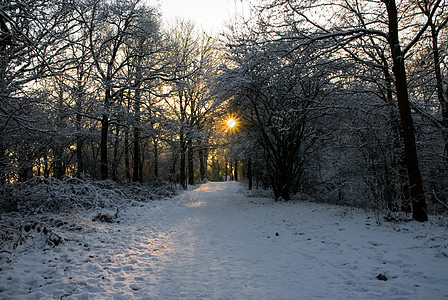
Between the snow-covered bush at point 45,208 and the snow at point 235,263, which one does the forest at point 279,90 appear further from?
the snow at point 235,263

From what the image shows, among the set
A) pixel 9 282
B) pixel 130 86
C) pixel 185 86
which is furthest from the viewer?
pixel 185 86

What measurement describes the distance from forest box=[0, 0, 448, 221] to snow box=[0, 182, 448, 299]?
1.64m

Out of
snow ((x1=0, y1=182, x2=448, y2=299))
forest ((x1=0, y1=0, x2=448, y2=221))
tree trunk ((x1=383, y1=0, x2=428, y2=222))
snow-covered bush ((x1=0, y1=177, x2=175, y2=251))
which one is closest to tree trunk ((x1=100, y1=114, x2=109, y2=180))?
forest ((x1=0, y1=0, x2=448, y2=221))

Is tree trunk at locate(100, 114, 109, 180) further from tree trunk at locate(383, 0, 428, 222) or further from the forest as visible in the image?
tree trunk at locate(383, 0, 428, 222)

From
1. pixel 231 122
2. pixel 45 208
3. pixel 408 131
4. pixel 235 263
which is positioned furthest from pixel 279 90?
pixel 45 208

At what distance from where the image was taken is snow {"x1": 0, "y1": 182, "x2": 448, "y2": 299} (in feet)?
11.0

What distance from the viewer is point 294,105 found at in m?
11.6

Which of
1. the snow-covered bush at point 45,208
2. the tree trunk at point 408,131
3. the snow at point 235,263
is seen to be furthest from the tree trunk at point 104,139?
the tree trunk at point 408,131

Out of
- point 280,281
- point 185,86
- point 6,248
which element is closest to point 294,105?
point 185,86

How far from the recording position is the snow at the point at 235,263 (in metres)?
3.36

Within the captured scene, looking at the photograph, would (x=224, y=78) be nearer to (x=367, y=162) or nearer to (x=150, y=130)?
(x=150, y=130)

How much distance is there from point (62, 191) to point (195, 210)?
6001 mm

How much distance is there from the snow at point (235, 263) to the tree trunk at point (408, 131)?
49 cm

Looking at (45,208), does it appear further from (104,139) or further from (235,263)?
(104,139)
